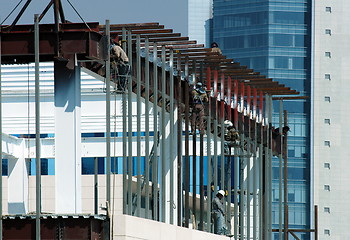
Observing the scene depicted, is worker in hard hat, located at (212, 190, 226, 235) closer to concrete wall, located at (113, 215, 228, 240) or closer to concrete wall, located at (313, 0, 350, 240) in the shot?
concrete wall, located at (113, 215, 228, 240)

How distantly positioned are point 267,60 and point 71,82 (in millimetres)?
140079

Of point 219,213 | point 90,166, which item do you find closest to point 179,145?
point 219,213

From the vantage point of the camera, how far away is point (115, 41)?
42.1 metres

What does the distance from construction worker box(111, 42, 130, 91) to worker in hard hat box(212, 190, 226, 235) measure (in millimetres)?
9341

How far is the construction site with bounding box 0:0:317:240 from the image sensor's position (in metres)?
39.1

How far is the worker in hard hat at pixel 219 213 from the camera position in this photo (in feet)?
168

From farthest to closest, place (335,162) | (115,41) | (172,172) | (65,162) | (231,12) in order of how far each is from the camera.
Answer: (231,12), (335,162), (172,172), (115,41), (65,162)

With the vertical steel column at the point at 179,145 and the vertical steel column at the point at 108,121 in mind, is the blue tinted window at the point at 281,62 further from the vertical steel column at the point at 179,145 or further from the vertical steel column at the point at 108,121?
the vertical steel column at the point at 108,121

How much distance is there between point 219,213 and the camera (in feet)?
171

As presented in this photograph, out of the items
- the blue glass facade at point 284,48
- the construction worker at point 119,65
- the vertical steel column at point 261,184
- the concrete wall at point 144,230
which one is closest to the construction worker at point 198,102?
the concrete wall at point 144,230

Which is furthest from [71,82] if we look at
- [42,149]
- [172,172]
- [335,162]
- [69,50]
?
[335,162]

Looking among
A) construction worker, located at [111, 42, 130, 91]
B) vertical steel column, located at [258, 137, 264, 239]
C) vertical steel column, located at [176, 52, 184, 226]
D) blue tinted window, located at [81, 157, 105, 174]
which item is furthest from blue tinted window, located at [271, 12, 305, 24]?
construction worker, located at [111, 42, 130, 91]

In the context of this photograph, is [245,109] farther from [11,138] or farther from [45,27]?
[45,27]

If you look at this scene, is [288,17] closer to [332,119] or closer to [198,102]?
[332,119]
